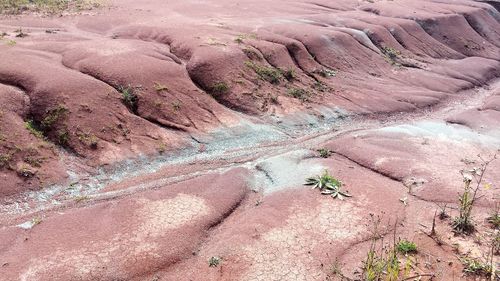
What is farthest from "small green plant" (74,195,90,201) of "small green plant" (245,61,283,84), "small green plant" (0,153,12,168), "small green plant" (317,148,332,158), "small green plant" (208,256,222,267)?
"small green plant" (245,61,283,84)

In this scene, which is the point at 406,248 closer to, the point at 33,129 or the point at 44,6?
the point at 33,129

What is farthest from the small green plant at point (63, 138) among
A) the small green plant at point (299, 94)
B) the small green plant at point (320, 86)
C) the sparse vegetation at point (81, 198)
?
the small green plant at point (320, 86)

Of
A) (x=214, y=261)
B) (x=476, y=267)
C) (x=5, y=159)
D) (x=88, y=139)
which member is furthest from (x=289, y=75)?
(x=476, y=267)

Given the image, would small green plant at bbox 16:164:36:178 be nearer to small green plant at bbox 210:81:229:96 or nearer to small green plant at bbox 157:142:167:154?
small green plant at bbox 157:142:167:154

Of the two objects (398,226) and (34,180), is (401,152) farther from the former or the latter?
(34,180)

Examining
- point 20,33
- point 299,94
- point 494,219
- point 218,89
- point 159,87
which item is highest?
point 20,33

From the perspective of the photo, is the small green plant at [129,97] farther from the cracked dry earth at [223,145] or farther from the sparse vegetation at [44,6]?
the sparse vegetation at [44,6]
